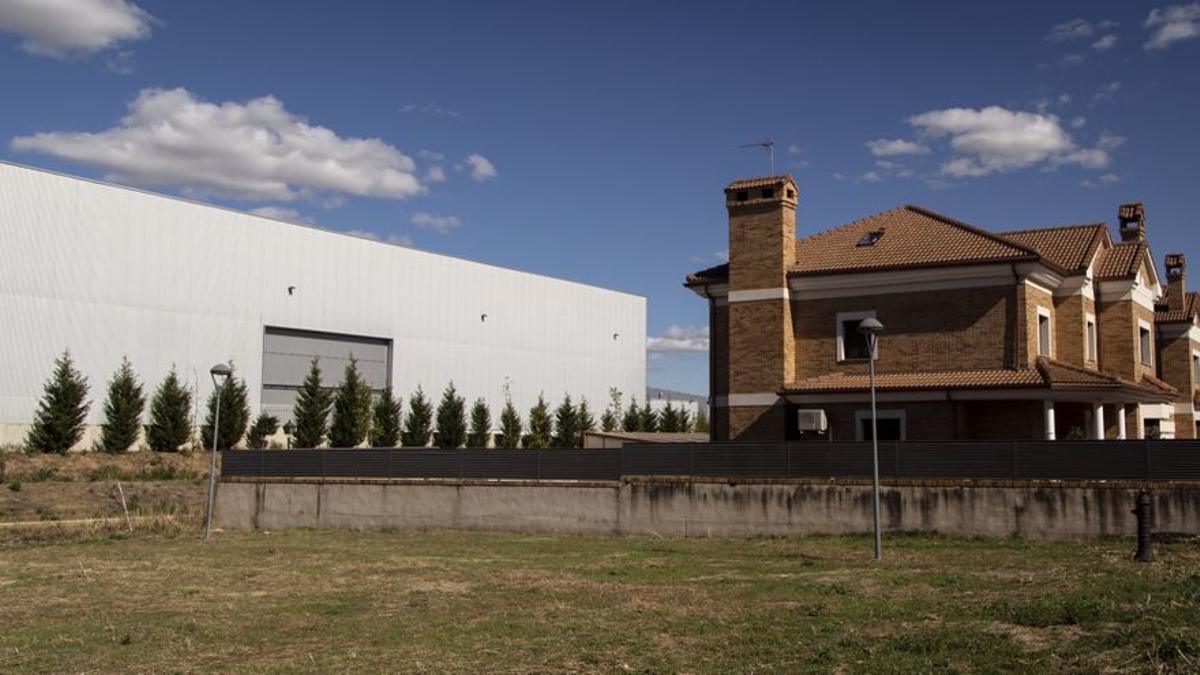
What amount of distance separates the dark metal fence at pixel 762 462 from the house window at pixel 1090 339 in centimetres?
1066

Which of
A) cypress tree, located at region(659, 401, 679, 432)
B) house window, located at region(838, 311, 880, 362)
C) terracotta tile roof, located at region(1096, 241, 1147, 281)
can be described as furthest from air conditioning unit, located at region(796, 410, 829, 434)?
cypress tree, located at region(659, 401, 679, 432)

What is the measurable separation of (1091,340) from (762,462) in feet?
45.7

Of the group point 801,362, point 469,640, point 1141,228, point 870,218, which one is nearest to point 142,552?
point 469,640

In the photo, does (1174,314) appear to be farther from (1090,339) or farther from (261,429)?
(261,429)

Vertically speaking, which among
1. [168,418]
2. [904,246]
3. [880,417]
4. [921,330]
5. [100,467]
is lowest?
[100,467]

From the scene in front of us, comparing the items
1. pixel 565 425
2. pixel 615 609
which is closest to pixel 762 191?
pixel 615 609

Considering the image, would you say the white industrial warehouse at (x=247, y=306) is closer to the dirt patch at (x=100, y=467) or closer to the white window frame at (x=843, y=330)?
the dirt patch at (x=100, y=467)

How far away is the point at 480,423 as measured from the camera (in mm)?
63125

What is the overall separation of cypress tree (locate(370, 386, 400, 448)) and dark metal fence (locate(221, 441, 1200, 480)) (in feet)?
92.6

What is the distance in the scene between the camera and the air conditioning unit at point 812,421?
27.4 metres

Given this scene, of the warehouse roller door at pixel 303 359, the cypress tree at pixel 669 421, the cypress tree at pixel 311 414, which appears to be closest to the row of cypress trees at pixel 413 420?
the cypress tree at pixel 311 414

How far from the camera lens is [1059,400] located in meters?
26.5

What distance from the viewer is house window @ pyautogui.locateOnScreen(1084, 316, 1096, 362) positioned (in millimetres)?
30297

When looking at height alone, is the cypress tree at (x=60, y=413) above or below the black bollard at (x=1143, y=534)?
above
